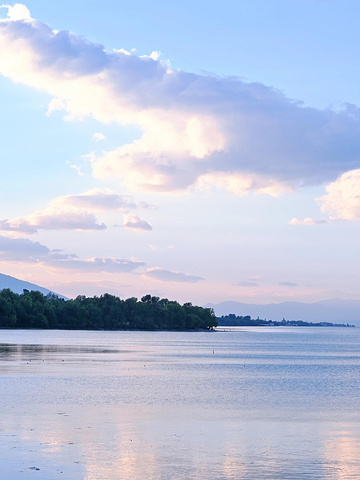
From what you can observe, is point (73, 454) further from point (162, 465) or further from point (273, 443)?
point (273, 443)

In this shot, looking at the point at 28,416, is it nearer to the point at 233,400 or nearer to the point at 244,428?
the point at 244,428

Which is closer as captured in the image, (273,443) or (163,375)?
(273,443)

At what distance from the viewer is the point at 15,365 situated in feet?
251

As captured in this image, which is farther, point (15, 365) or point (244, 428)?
point (15, 365)

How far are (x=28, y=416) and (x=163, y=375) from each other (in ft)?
112

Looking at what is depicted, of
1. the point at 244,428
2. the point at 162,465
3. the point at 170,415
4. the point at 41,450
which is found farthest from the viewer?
the point at 170,415

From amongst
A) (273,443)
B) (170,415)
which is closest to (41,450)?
(273,443)

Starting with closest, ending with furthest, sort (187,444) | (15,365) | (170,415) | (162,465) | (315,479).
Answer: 1. (315,479)
2. (162,465)
3. (187,444)
4. (170,415)
5. (15,365)

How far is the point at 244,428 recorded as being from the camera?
35.2m

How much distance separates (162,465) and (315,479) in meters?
5.34

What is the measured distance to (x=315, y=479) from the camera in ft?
76.1

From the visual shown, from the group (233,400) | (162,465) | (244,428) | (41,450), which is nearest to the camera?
(162,465)

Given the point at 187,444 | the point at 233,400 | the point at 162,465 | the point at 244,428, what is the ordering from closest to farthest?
the point at 162,465 → the point at 187,444 → the point at 244,428 → the point at 233,400

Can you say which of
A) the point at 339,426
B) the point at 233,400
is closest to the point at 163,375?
the point at 233,400
